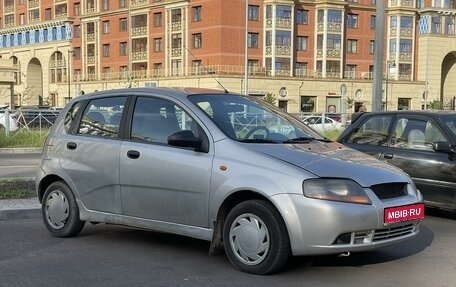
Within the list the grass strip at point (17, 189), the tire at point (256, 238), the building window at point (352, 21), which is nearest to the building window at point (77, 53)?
the building window at point (352, 21)

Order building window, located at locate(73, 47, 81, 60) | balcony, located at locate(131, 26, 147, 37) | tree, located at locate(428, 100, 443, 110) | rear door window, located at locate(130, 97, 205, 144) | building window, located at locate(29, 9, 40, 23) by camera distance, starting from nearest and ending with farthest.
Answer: rear door window, located at locate(130, 97, 205, 144) → tree, located at locate(428, 100, 443, 110) → balcony, located at locate(131, 26, 147, 37) → building window, located at locate(73, 47, 81, 60) → building window, located at locate(29, 9, 40, 23)

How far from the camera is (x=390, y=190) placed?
5.17 meters

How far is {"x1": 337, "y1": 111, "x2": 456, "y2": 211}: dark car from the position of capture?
7.64m

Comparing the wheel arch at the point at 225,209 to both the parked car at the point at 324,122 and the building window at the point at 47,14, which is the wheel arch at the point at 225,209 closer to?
the parked car at the point at 324,122

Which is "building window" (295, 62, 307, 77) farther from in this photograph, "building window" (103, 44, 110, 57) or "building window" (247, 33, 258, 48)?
"building window" (103, 44, 110, 57)

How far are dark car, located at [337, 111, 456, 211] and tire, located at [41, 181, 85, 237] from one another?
436 centimetres

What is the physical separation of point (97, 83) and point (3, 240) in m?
68.5

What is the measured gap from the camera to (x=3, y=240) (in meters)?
6.49

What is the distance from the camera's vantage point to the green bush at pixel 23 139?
20734mm

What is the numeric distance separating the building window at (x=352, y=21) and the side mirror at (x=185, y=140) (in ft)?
216

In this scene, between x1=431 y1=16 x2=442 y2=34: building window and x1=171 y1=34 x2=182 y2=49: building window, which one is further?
x1=431 y1=16 x2=442 y2=34: building window

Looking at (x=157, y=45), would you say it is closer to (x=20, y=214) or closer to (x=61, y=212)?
(x=20, y=214)

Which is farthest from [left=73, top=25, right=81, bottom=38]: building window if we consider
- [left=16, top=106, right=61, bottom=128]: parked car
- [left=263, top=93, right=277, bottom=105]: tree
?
[left=16, top=106, right=61, bottom=128]: parked car

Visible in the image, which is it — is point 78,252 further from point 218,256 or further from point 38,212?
point 38,212
